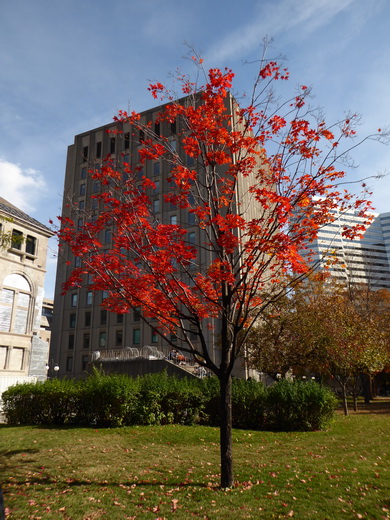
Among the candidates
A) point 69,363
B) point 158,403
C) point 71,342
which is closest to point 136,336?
point 71,342

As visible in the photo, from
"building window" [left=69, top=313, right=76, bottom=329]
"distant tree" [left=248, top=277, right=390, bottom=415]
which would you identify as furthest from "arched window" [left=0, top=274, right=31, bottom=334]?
"building window" [left=69, top=313, right=76, bottom=329]

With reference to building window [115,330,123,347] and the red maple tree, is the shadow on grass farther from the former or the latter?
building window [115,330,123,347]

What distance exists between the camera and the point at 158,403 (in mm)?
15867

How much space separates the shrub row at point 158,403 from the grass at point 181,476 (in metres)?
1.31

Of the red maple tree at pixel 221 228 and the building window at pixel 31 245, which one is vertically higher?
the building window at pixel 31 245


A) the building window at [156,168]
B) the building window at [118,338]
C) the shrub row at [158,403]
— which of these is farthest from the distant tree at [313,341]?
the building window at [156,168]

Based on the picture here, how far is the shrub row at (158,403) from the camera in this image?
15.0 metres

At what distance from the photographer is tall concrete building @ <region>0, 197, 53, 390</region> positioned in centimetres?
2964

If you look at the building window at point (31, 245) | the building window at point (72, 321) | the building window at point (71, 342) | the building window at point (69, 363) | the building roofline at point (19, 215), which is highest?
the building roofline at point (19, 215)

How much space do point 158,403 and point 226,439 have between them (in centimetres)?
829

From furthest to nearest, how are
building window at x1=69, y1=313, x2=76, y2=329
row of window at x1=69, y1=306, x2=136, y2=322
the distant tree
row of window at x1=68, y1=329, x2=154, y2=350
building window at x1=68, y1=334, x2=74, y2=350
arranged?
building window at x1=69, y1=313, x2=76, y2=329
building window at x1=68, y1=334, x2=74, y2=350
row of window at x1=69, y1=306, x2=136, y2=322
row of window at x1=68, y1=329, x2=154, y2=350
the distant tree

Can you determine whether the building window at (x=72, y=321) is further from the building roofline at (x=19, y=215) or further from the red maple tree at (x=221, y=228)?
the red maple tree at (x=221, y=228)

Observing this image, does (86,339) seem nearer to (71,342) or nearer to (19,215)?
(71,342)

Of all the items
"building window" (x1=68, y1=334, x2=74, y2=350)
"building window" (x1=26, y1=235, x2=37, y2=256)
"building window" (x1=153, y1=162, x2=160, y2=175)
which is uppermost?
"building window" (x1=153, y1=162, x2=160, y2=175)
